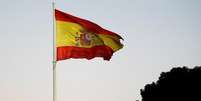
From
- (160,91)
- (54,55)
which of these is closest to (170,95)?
(160,91)

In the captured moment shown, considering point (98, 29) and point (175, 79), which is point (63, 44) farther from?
point (175, 79)

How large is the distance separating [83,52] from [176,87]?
61.3 ft

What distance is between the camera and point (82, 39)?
2219cm

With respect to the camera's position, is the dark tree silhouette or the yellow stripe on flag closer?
the yellow stripe on flag

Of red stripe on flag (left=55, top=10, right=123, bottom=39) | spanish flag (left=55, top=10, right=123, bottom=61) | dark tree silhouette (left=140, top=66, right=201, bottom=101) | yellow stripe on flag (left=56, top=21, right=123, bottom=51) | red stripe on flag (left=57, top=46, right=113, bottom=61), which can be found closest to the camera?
red stripe on flag (left=57, top=46, right=113, bottom=61)

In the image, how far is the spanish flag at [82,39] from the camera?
21.4m

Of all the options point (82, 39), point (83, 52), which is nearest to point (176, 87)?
point (82, 39)

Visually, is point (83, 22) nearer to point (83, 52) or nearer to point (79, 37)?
point (79, 37)

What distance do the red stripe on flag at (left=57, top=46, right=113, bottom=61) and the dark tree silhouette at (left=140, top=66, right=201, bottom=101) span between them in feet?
55.9

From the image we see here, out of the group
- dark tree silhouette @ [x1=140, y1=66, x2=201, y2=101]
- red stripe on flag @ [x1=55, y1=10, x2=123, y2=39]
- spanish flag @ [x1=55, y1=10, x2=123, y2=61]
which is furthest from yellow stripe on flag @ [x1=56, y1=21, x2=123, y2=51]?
dark tree silhouette @ [x1=140, y1=66, x2=201, y2=101]

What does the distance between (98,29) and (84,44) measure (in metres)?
1.16

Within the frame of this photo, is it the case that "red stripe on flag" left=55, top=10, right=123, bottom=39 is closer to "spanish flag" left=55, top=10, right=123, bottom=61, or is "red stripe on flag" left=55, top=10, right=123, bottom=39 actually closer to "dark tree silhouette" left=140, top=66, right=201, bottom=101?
"spanish flag" left=55, top=10, right=123, bottom=61

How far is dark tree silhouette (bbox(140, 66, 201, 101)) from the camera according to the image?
124ft

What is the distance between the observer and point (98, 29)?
Result: 2261cm
